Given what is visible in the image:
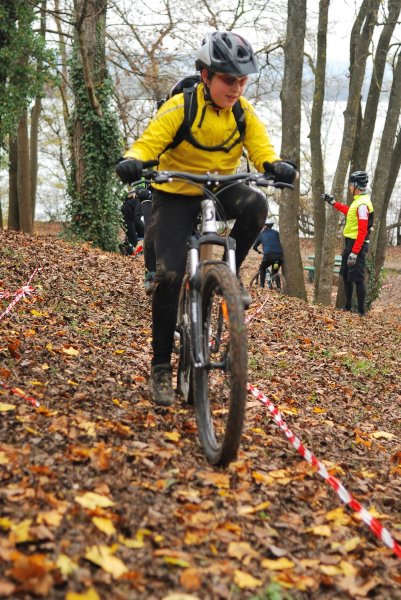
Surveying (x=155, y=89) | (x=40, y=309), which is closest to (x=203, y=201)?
(x=40, y=309)

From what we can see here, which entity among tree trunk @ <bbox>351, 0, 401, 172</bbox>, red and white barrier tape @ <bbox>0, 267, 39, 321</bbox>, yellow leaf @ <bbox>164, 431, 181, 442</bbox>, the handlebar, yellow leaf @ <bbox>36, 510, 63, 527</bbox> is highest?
tree trunk @ <bbox>351, 0, 401, 172</bbox>

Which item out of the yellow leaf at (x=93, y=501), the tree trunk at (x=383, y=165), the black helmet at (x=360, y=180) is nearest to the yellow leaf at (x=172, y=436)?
the yellow leaf at (x=93, y=501)

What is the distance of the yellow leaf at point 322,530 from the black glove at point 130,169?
2246 mm

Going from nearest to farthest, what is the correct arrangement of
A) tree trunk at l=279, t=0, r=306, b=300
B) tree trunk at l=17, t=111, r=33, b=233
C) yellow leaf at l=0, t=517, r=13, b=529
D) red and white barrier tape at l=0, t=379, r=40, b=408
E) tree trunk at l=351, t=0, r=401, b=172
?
1. yellow leaf at l=0, t=517, r=13, b=529
2. red and white barrier tape at l=0, t=379, r=40, b=408
3. tree trunk at l=279, t=0, r=306, b=300
4. tree trunk at l=351, t=0, r=401, b=172
5. tree trunk at l=17, t=111, r=33, b=233

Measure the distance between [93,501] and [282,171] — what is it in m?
2.40

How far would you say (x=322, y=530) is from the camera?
3.17m

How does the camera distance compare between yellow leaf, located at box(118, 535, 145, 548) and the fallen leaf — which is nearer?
the fallen leaf

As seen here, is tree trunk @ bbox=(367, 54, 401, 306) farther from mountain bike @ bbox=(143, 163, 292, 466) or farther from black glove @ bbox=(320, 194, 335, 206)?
mountain bike @ bbox=(143, 163, 292, 466)

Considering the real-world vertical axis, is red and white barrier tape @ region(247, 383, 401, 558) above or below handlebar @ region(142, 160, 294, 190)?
below

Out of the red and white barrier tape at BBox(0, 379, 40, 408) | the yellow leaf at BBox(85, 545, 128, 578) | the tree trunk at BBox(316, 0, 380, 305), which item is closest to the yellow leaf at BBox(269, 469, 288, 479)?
the yellow leaf at BBox(85, 545, 128, 578)

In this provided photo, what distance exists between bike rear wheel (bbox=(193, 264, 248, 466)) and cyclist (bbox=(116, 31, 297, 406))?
1.55 feet

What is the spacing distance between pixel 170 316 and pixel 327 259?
10.4 m

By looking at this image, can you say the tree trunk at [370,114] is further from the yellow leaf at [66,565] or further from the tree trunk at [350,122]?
the yellow leaf at [66,565]

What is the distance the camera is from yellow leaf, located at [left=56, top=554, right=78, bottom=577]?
234cm
